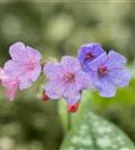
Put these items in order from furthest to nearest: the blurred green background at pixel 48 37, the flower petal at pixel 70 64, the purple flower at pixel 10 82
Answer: the blurred green background at pixel 48 37 < the purple flower at pixel 10 82 < the flower petal at pixel 70 64

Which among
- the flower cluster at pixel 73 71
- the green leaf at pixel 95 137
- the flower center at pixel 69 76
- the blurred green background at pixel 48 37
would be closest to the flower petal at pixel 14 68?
the flower cluster at pixel 73 71

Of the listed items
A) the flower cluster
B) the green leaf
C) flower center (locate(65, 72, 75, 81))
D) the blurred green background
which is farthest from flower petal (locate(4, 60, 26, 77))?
the blurred green background

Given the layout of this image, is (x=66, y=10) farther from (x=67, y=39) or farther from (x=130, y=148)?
(x=130, y=148)

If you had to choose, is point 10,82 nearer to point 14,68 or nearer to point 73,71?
point 14,68

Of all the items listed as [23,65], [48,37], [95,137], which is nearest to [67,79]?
[23,65]

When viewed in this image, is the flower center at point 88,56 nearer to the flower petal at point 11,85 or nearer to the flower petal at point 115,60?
the flower petal at point 115,60

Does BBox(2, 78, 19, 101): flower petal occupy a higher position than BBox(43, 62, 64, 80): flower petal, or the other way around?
BBox(43, 62, 64, 80): flower petal

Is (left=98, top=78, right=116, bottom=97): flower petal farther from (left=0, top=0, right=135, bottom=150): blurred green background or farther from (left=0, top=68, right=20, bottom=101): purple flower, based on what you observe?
(left=0, top=0, right=135, bottom=150): blurred green background
